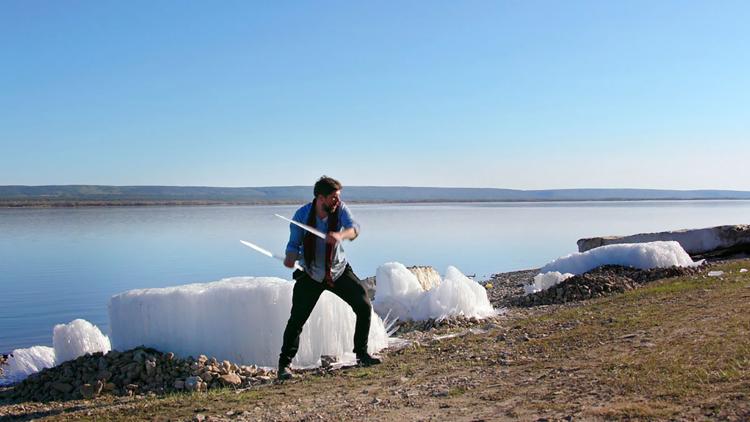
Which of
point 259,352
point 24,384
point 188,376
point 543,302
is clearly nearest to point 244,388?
point 188,376

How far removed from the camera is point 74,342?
9469mm

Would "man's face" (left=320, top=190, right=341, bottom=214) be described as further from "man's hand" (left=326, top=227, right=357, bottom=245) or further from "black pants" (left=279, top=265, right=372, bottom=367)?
"black pants" (left=279, top=265, right=372, bottom=367)

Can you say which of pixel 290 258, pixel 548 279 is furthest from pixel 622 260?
pixel 290 258

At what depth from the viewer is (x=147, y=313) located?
925 centimetres

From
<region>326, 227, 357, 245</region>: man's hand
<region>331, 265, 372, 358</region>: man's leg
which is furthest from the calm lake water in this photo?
<region>326, 227, 357, 245</region>: man's hand

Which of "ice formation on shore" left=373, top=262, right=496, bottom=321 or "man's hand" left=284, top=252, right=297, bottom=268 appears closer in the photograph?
"man's hand" left=284, top=252, right=297, bottom=268

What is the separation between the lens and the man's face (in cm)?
763

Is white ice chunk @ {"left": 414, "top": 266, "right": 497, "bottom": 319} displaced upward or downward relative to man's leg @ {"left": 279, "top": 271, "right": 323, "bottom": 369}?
downward

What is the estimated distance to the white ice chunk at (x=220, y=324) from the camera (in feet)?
30.0

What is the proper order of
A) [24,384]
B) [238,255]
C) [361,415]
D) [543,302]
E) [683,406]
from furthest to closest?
[238,255] < [543,302] < [24,384] < [361,415] < [683,406]

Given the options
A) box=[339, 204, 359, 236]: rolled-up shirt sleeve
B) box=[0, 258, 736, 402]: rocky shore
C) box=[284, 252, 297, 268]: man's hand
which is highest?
box=[339, 204, 359, 236]: rolled-up shirt sleeve

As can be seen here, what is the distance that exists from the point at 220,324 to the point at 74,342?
1.92 m

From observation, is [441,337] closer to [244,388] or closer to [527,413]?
[244,388]

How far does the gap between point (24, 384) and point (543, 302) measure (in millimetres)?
9190
